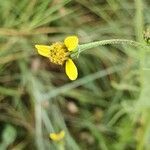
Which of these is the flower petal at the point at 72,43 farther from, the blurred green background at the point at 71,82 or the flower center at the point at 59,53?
the blurred green background at the point at 71,82

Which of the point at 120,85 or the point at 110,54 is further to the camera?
the point at 110,54

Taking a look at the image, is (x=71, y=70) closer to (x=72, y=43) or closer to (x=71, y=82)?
(x=72, y=43)

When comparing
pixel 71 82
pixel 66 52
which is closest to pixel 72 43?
pixel 66 52

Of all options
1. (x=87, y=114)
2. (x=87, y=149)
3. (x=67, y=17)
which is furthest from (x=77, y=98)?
(x=67, y=17)

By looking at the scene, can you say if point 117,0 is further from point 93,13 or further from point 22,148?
point 22,148

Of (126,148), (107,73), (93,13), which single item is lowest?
(126,148)
